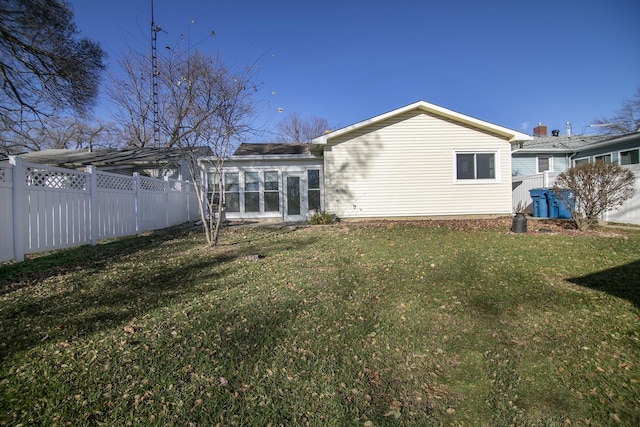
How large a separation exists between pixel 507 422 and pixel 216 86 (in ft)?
28.5

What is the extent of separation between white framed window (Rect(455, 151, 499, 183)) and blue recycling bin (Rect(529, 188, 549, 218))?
1528 mm

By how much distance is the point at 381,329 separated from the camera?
3342 millimetres

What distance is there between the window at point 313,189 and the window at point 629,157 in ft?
46.4

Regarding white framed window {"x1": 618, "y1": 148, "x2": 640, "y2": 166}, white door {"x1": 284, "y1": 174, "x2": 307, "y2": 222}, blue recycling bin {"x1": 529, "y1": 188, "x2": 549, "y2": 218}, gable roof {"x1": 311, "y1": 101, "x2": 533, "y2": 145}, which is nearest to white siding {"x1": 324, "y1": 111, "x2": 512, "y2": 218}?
gable roof {"x1": 311, "y1": 101, "x2": 533, "y2": 145}

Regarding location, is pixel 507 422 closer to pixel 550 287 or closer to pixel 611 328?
pixel 611 328

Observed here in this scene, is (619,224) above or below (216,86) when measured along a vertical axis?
below

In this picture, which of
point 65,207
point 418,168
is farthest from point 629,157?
point 65,207

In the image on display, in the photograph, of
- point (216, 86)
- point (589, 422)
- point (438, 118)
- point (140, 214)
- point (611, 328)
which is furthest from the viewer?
point (438, 118)

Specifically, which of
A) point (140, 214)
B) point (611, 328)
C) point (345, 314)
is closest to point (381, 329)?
point (345, 314)

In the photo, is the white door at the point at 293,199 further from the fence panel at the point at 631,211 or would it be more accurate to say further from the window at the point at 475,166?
the fence panel at the point at 631,211

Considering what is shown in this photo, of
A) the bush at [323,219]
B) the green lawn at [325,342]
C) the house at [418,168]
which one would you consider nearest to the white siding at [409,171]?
the house at [418,168]

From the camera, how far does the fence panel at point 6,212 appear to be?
5.41 metres

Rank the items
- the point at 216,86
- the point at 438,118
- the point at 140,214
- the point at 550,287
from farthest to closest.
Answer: the point at 438,118 < the point at 140,214 < the point at 216,86 < the point at 550,287

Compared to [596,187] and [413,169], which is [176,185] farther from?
[596,187]
